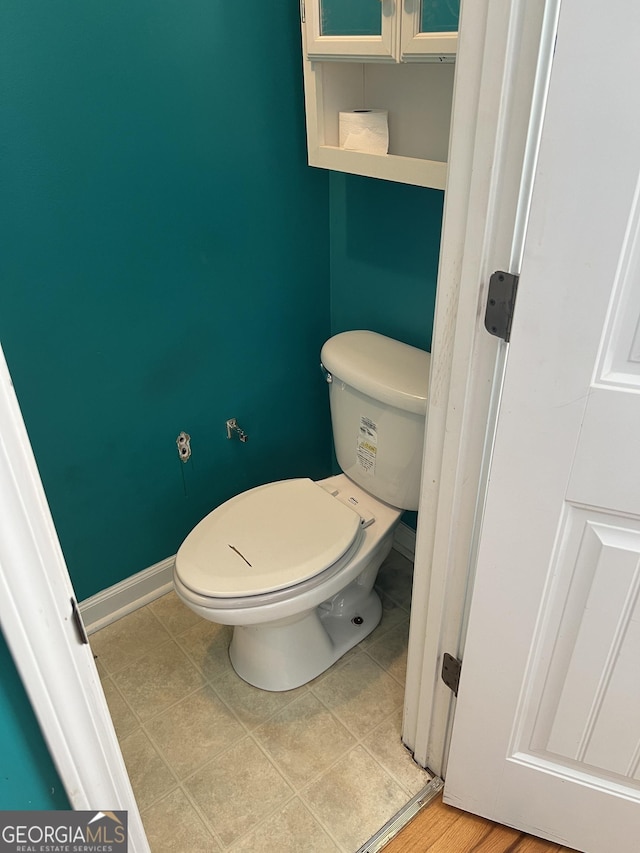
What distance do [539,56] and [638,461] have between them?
0.52 metres

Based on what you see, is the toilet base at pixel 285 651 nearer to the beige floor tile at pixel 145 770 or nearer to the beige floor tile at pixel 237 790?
the beige floor tile at pixel 237 790

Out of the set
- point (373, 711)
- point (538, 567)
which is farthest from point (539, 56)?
point (373, 711)

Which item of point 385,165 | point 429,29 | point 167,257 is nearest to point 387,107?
point 385,165

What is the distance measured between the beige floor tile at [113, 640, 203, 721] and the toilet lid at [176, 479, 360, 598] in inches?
15.7

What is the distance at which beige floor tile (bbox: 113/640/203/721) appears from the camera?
1.59 meters

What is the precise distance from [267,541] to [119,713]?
1.93 ft

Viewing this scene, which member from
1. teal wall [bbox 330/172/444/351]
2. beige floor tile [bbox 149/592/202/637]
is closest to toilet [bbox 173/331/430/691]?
teal wall [bbox 330/172/444/351]

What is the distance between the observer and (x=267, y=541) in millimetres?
1480

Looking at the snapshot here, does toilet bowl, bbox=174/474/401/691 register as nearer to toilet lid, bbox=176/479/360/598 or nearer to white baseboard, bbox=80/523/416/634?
toilet lid, bbox=176/479/360/598

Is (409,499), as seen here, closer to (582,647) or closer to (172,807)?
(582,647)

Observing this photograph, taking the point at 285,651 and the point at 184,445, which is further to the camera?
the point at 184,445

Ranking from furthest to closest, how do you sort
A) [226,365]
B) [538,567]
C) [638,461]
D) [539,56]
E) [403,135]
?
[226,365], [403,135], [538,567], [638,461], [539,56]

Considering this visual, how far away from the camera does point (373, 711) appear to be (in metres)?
1.56

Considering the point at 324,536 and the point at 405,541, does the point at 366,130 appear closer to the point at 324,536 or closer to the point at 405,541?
the point at 324,536
